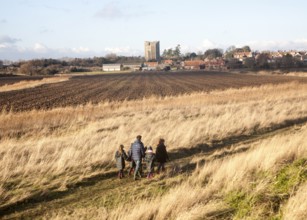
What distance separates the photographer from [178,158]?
13.7 m

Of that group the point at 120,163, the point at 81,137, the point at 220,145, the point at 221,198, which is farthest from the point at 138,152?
the point at 81,137

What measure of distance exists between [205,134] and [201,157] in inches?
152

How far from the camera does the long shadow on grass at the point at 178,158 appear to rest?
932 centimetres

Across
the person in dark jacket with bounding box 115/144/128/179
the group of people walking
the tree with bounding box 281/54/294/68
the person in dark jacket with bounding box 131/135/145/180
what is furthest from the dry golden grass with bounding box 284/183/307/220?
the tree with bounding box 281/54/294/68

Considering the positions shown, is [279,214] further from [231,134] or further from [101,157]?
[231,134]

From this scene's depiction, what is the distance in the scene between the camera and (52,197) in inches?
386

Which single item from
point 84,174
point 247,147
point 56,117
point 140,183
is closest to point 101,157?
point 84,174

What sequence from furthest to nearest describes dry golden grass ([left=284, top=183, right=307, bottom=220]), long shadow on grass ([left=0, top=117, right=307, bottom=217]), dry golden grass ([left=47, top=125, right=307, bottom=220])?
long shadow on grass ([left=0, top=117, right=307, bottom=217]), dry golden grass ([left=47, top=125, right=307, bottom=220]), dry golden grass ([left=284, top=183, right=307, bottom=220])

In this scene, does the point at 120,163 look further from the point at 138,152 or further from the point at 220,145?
the point at 220,145

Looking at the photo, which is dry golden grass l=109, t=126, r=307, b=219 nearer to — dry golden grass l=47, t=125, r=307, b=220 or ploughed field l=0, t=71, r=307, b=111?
dry golden grass l=47, t=125, r=307, b=220

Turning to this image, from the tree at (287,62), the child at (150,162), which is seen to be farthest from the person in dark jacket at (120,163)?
the tree at (287,62)

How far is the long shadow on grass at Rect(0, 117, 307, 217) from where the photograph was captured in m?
9.32

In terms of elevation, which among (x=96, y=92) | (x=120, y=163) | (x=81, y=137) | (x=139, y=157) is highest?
(x=139, y=157)

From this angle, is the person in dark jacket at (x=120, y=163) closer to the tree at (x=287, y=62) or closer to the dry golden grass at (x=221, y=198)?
the dry golden grass at (x=221, y=198)
